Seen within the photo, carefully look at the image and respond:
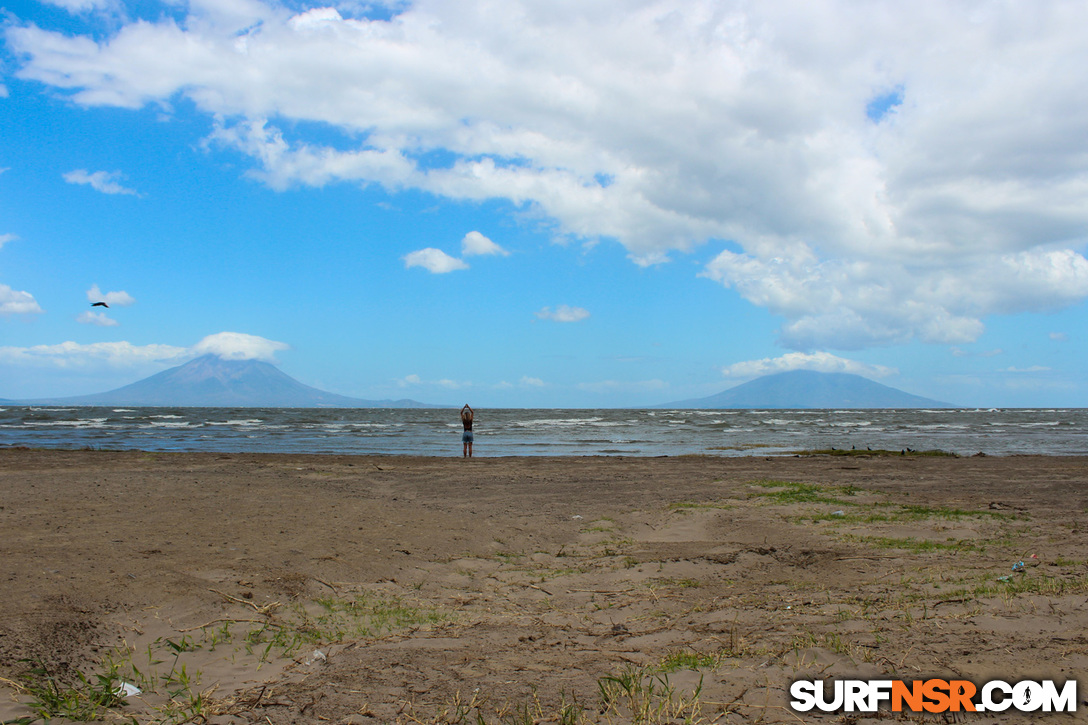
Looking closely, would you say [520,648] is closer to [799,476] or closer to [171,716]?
[171,716]

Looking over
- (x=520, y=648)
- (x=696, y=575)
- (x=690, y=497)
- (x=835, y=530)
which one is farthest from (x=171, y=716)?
(x=690, y=497)

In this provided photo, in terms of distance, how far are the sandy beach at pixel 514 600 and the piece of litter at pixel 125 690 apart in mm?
47

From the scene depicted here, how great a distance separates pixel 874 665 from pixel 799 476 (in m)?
13.4

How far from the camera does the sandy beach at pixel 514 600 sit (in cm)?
377

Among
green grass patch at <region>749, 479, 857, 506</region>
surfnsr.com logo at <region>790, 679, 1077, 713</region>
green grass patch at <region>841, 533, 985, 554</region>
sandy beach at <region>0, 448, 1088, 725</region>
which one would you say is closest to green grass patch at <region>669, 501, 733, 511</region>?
sandy beach at <region>0, 448, 1088, 725</region>

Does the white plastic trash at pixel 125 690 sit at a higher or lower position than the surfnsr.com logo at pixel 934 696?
lower

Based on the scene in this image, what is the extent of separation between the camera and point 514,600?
6098 millimetres

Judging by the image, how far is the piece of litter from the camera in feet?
12.5

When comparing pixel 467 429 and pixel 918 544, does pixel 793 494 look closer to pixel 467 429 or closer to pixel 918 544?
pixel 918 544

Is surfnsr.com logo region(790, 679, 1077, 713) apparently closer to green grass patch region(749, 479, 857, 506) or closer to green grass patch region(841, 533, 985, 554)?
green grass patch region(841, 533, 985, 554)

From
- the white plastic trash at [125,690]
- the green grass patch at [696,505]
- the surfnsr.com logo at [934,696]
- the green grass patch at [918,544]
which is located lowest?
the green grass patch at [696,505]

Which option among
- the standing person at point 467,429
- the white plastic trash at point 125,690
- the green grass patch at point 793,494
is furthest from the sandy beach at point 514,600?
the standing person at point 467,429

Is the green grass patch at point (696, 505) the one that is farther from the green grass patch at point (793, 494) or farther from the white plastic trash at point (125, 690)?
the white plastic trash at point (125, 690)

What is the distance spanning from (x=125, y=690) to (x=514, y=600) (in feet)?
10.7
